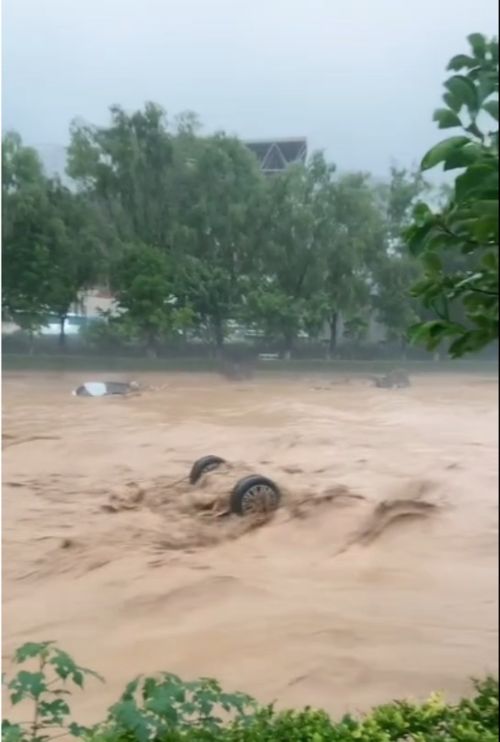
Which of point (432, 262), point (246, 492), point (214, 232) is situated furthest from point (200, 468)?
point (432, 262)

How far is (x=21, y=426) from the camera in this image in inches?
62.0

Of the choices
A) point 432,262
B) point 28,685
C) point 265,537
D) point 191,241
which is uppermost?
point 191,241

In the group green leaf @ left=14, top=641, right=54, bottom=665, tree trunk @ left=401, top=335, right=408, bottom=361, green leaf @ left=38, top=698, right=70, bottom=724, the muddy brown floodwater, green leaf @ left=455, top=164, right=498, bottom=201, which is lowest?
green leaf @ left=38, top=698, right=70, bottom=724

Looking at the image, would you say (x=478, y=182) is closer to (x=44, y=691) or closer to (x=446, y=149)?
(x=446, y=149)

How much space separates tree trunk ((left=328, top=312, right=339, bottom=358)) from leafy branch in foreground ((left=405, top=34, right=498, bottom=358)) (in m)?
0.58

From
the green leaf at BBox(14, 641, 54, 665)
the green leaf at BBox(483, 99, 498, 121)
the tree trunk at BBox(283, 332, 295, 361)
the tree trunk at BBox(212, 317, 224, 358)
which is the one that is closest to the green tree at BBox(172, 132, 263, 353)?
the tree trunk at BBox(212, 317, 224, 358)

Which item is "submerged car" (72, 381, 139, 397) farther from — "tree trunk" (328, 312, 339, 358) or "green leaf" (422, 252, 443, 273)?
"green leaf" (422, 252, 443, 273)

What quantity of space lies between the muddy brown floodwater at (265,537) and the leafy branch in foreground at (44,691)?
44 millimetres

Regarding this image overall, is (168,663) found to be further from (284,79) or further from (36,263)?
(284,79)

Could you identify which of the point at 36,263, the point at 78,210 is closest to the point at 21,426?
the point at 36,263

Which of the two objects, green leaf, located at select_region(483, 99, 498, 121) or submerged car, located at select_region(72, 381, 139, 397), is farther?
submerged car, located at select_region(72, 381, 139, 397)

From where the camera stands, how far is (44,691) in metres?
1.41

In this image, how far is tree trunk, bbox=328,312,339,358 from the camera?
1.56 meters

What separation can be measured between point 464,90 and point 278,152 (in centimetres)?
77
